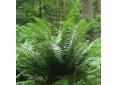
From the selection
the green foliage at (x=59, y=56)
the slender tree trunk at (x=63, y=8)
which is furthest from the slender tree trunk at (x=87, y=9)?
the green foliage at (x=59, y=56)

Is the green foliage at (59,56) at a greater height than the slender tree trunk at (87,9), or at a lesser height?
lesser

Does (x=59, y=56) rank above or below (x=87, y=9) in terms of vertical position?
below

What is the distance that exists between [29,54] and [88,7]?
0.69 m

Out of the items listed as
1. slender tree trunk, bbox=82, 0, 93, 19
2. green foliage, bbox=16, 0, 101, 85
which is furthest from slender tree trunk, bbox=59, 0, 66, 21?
green foliage, bbox=16, 0, 101, 85

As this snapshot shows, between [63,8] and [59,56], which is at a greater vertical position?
[63,8]

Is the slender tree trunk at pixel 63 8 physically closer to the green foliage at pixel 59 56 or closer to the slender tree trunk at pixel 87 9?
the slender tree trunk at pixel 87 9

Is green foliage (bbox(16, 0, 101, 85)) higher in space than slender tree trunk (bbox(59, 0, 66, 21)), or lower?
lower

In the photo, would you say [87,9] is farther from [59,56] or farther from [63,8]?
[59,56]

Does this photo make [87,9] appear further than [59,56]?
Yes

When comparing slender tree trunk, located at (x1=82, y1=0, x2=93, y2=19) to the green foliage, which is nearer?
the green foliage

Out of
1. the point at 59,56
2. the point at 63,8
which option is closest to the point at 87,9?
the point at 63,8

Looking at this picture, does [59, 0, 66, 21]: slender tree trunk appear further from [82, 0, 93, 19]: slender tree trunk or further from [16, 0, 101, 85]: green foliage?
[16, 0, 101, 85]: green foliage

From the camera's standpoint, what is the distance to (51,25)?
219cm
